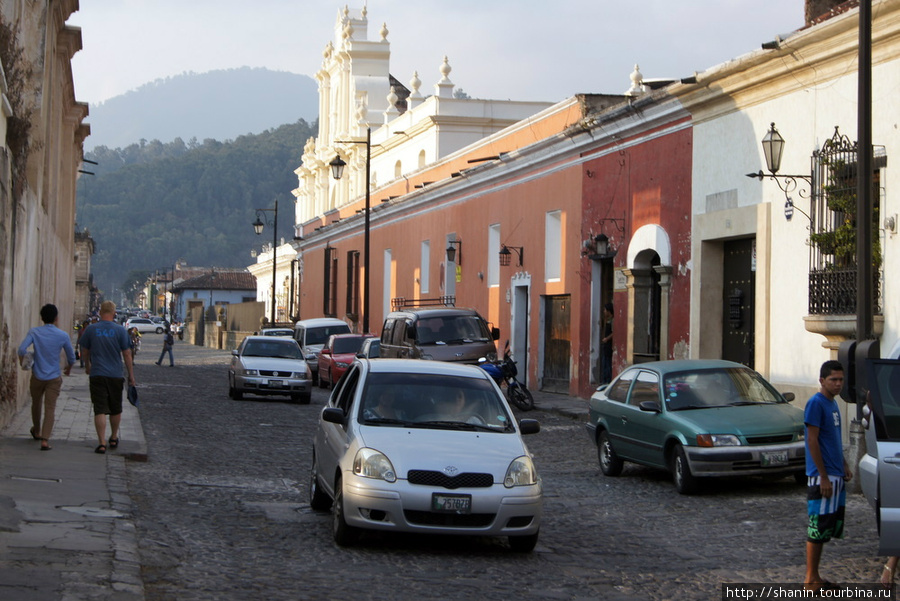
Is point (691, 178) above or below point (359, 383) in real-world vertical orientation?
above

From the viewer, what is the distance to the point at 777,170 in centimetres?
1827

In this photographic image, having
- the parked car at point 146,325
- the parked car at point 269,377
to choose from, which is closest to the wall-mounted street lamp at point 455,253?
the parked car at point 269,377

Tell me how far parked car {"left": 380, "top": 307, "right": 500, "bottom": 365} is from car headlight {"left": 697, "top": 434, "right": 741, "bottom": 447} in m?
12.2

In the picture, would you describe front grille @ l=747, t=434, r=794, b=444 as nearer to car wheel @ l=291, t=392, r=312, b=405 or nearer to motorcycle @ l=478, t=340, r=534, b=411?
motorcycle @ l=478, t=340, r=534, b=411

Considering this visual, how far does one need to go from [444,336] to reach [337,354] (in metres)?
7.34

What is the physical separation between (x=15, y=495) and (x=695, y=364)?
302 inches

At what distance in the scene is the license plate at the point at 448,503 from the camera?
8.77m

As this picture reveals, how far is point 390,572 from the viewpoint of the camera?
826 cm

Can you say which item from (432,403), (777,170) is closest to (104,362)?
(432,403)

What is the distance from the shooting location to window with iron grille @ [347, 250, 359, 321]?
5131 centimetres

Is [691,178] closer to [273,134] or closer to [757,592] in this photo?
[757,592]

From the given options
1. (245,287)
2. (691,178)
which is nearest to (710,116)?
(691,178)

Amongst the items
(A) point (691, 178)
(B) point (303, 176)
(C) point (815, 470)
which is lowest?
(C) point (815, 470)

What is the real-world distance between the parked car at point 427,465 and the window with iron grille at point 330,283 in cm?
4633
